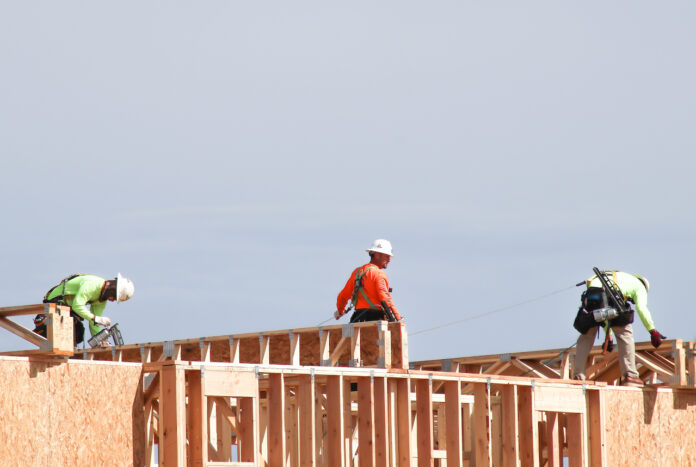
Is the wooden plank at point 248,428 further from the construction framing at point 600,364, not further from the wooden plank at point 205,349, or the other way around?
the construction framing at point 600,364

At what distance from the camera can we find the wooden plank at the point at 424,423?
16.4m

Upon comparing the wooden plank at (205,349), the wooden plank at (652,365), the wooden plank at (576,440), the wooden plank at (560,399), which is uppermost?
the wooden plank at (205,349)

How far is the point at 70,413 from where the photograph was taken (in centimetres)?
1368

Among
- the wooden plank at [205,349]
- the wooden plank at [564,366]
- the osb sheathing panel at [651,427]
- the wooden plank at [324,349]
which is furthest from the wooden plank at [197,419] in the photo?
the wooden plank at [564,366]

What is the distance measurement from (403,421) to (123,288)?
5384 millimetres

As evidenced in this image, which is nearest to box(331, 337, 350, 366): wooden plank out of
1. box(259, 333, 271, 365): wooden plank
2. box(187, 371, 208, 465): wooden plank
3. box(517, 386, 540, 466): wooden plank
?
box(259, 333, 271, 365): wooden plank

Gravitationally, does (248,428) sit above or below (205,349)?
below

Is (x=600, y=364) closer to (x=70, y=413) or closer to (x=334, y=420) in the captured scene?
(x=334, y=420)

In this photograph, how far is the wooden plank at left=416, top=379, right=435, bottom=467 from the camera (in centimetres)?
1639

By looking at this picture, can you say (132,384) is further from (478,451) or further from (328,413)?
(478,451)

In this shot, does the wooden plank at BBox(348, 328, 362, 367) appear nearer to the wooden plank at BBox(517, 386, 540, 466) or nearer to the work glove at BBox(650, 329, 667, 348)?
the wooden plank at BBox(517, 386, 540, 466)

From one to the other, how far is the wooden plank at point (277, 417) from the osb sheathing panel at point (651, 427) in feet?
17.9

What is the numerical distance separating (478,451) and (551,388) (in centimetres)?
144

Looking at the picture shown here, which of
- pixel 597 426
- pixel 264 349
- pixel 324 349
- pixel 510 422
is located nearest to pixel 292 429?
pixel 324 349
